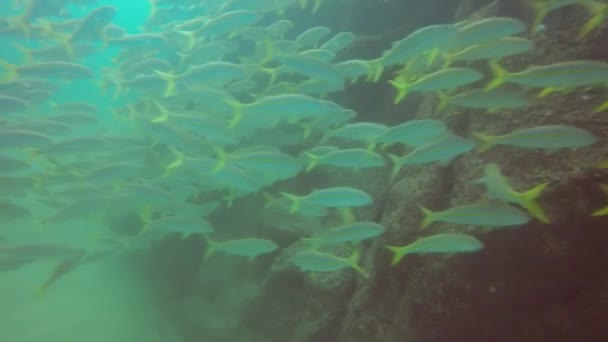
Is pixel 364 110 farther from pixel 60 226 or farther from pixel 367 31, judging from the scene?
pixel 60 226

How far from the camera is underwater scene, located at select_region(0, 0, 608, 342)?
10.7 ft

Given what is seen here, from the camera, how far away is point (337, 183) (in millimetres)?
7020

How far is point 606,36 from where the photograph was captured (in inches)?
161

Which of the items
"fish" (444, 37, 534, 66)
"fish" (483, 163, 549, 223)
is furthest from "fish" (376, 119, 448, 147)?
"fish" (483, 163, 549, 223)

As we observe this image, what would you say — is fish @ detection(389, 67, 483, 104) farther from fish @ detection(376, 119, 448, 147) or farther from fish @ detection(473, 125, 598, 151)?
fish @ detection(473, 125, 598, 151)

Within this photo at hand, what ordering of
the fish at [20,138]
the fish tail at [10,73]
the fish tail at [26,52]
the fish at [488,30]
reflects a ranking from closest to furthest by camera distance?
the fish at [488,30] < the fish at [20,138] < the fish tail at [10,73] < the fish tail at [26,52]

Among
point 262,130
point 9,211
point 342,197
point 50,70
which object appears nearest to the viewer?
point 342,197

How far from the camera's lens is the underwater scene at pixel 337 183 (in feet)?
10.7

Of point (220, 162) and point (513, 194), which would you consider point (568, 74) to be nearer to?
point (513, 194)

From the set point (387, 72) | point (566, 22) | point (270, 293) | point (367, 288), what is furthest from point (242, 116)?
point (566, 22)

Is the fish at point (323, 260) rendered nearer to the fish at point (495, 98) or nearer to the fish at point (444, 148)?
the fish at point (444, 148)

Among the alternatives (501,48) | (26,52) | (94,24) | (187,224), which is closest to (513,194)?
(501,48)

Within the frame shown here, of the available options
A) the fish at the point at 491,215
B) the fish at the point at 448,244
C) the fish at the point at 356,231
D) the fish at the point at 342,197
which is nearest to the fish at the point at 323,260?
the fish at the point at 356,231

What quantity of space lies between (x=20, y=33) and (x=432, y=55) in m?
9.81
